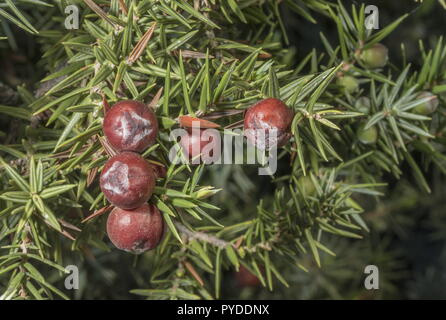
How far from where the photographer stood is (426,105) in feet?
2.52

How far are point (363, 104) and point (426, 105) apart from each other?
9 cm

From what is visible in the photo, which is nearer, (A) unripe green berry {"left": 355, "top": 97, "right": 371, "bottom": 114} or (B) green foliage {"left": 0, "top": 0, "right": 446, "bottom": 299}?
(B) green foliage {"left": 0, "top": 0, "right": 446, "bottom": 299}

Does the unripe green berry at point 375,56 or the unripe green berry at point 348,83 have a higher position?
the unripe green berry at point 375,56

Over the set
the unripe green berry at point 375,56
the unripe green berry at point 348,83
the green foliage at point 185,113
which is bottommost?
the green foliage at point 185,113

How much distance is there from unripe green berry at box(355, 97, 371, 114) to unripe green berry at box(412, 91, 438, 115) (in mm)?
66

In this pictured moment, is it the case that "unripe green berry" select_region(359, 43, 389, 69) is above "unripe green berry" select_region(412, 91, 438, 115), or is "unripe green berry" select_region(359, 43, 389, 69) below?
above

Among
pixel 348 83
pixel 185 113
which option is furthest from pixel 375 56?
pixel 185 113

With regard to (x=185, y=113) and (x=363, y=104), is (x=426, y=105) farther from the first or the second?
(x=185, y=113)

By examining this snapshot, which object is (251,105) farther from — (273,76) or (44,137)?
(44,137)

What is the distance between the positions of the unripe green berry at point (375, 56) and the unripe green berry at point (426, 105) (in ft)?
0.24

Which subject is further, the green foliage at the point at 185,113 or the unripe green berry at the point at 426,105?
the unripe green berry at the point at 426,105

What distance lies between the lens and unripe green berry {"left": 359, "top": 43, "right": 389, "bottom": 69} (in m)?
0.77

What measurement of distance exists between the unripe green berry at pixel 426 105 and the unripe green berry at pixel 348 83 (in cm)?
9

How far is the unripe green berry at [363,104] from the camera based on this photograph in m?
0.79
